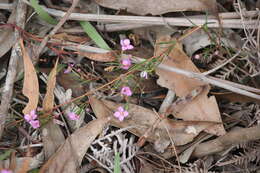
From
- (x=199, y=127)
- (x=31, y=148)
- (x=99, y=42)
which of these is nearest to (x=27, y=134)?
(x=31, y=148)

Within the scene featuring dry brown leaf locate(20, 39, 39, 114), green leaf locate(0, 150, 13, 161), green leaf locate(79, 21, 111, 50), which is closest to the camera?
green leaf locate(0, 150, 13, 161)

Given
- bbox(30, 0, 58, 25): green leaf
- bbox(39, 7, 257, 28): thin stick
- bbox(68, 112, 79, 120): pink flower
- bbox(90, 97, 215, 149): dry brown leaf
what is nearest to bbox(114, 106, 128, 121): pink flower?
bbox(90, 97, 215, 149): dry brown leaf

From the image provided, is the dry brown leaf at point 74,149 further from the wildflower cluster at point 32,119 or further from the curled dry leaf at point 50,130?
the wildflower cluster at point 32,119

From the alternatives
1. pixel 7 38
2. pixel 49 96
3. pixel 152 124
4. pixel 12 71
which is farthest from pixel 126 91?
pixel 7 38

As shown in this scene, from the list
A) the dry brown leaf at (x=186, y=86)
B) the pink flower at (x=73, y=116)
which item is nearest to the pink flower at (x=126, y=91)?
the dry brown leaf at (x=186, y=86)

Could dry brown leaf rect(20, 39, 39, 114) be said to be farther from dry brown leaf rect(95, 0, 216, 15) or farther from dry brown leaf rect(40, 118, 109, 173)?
dry brown leaf rect(95, 0, 216, 15)

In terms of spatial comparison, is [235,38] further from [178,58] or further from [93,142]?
[93,142]

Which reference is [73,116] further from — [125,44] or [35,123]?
[125,44]
